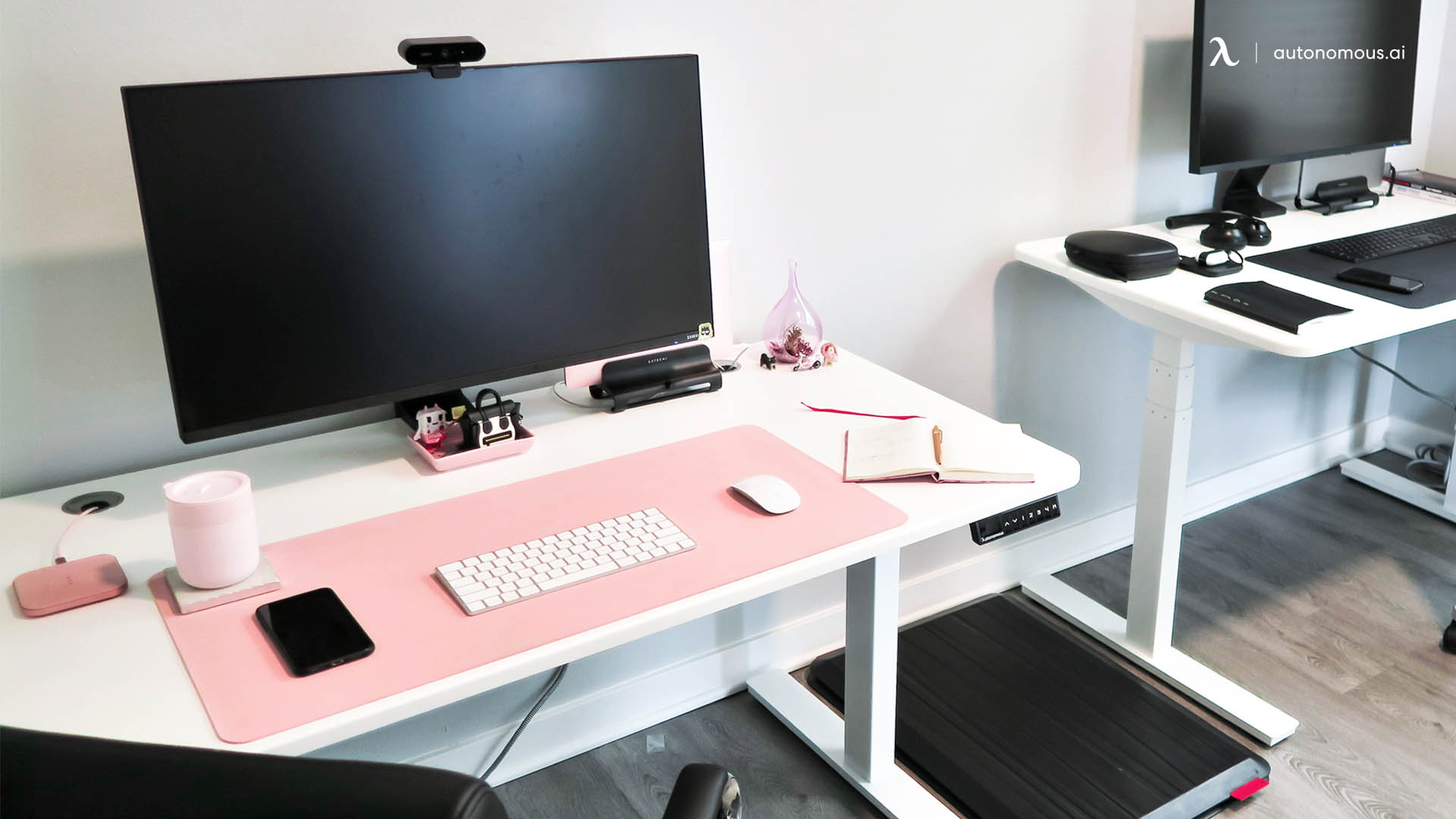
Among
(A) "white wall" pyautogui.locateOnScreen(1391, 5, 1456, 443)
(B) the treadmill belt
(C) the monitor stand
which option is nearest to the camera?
(B) the treadmill belt

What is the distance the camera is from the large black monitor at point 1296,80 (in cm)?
229

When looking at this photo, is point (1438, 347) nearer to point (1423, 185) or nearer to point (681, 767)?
point (1423, 185)

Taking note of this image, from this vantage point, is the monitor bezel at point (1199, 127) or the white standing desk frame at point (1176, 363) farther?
the monitor bezel at point (1199, 127)

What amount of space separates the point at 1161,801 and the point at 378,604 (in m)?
1.37

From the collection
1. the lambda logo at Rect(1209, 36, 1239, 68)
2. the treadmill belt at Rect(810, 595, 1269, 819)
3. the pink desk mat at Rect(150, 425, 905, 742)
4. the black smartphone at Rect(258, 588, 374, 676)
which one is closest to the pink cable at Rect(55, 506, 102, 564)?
the pink desk mat at Rect(150, 425, 905, 742)

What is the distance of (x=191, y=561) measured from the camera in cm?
125

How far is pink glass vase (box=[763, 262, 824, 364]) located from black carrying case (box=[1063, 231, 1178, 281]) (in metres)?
0.57

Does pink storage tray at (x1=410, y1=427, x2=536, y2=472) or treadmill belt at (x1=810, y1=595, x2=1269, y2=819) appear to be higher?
pink storage tray at (x1=410, y1=427, x2=536, y2=472)

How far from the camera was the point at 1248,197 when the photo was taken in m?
2.56

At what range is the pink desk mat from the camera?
1.12m

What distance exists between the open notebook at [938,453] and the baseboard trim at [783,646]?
Result: 79cm

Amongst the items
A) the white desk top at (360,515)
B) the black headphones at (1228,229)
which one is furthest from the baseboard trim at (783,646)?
the black headphones at (1228,229)

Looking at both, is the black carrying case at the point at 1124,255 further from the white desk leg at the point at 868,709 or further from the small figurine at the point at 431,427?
the small figurine at the point at 431,427

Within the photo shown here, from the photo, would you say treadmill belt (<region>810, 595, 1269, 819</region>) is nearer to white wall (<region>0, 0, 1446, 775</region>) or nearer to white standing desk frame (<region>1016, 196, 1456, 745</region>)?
white standing desk frame (<region>1016, 196, 1456, 745</region>)
